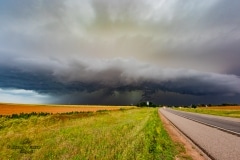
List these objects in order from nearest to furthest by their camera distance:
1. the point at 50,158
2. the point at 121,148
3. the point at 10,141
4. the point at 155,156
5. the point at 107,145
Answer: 1. the point at 50,158
2. the point at 155,156
3. the point at 121,148
4. the point at 107,145
5. the point at 10,141

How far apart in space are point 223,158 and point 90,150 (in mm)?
5529

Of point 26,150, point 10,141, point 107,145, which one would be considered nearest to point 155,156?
point 107,145

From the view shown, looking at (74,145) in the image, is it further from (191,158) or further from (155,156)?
(191,158)

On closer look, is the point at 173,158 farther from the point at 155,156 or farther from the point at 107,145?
the point at 107,145

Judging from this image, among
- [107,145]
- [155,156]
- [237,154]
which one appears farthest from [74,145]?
[237,154]

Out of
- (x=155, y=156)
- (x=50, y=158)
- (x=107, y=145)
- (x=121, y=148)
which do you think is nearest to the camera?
(x=50, y=158)

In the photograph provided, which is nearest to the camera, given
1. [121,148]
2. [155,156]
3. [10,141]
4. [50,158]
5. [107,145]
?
[50,158]

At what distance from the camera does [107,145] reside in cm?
1191

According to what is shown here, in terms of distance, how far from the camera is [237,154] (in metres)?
10.6

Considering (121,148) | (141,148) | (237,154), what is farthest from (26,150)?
(237,154)

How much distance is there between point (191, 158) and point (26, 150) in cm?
741

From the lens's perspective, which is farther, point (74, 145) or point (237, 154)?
point (74, 145)

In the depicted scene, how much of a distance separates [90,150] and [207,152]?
17.9ft

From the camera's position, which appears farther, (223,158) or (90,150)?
(90,150)
